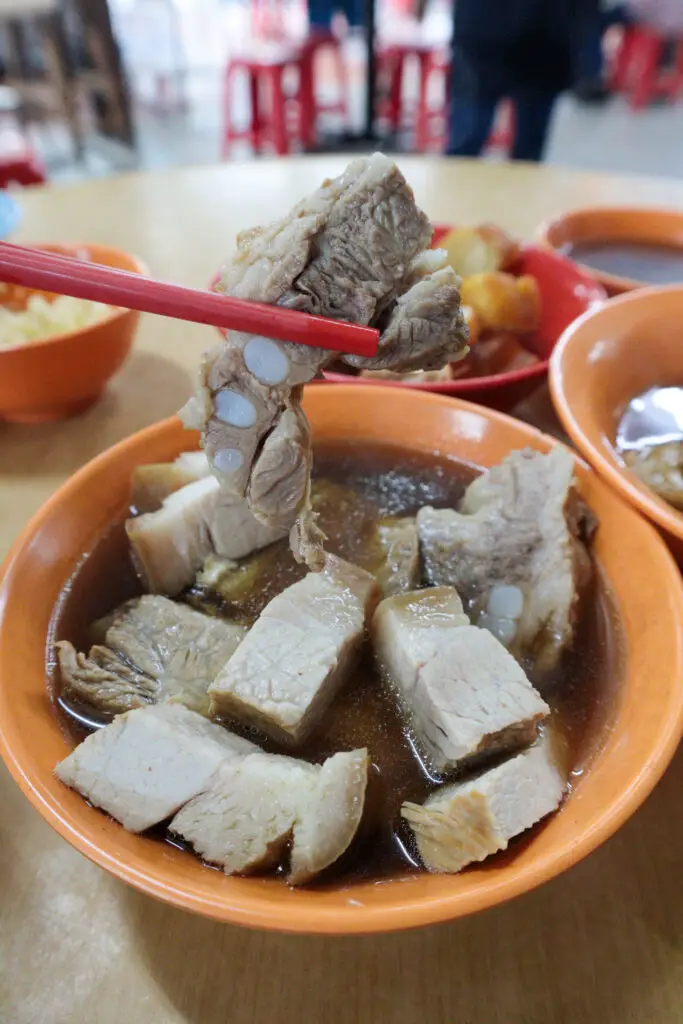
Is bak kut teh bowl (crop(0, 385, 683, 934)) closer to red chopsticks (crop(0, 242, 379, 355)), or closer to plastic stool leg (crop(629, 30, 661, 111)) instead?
red chopsticks (crop(0, 242, 379, 355))

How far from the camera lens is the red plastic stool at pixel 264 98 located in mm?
4355

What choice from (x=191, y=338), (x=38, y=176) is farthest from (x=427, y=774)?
(x=38, y=176)

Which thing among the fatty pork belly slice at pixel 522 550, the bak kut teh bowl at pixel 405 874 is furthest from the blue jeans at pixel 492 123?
the fatty pork belly slice at pixel 522 550

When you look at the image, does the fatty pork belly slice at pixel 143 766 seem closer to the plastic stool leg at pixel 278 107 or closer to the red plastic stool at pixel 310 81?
the plastic stool leg at pixel 278 107

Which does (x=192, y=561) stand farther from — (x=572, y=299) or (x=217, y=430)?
(x=572, y=299)

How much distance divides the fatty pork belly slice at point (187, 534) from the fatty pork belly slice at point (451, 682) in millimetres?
241

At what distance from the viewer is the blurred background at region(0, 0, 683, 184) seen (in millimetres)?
4578

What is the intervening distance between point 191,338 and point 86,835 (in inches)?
49.2

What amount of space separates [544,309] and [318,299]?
3.21ft

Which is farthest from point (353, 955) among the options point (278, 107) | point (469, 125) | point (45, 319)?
point (278, 107)

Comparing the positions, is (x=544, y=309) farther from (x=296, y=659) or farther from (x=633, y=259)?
(x=296, y=659)

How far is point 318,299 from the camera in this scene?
70cm

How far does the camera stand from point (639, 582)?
2.96 feet

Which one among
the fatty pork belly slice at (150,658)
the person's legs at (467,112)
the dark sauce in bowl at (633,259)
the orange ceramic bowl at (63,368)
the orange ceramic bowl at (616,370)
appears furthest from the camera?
the person's legs at (467,112)
